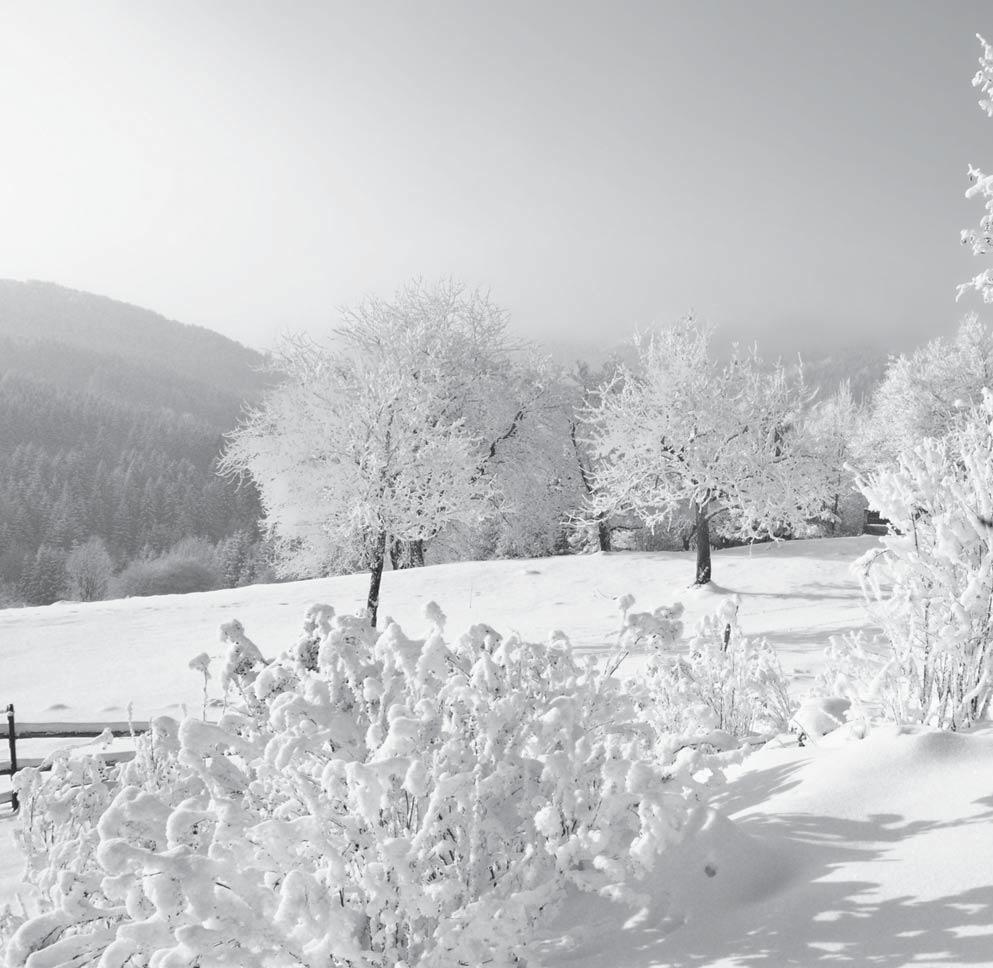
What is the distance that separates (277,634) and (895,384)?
1167 inches

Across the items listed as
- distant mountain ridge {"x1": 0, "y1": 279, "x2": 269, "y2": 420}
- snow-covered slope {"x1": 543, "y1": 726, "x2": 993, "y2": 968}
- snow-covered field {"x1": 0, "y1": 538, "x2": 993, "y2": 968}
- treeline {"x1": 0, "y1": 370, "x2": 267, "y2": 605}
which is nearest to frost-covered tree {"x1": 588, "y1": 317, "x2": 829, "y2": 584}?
snow-covered field {"x1": 0, "y1": 538, "x2": 993, "y2": 968}

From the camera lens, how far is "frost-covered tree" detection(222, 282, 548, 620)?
13211 mm

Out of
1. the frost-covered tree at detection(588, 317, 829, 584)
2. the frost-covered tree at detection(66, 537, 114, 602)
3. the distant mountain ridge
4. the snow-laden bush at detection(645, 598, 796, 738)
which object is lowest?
the frost-covered tree at detection(66, 537, 114, 602)

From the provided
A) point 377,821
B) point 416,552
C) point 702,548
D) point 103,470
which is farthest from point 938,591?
point 103,470

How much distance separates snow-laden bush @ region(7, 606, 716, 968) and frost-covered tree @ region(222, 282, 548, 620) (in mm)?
10368

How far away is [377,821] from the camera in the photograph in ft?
5.99

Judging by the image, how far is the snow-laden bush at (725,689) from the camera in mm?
4648

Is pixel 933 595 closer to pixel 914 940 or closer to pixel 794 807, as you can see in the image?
pixel 794 807

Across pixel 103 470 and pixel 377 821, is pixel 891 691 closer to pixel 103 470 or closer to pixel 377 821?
pixel 377 821

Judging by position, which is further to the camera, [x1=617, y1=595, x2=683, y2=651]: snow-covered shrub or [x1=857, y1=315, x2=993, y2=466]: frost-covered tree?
[x1=857, y1=315, x2=993, y2=466]: frost-covered tree

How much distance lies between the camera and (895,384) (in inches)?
1182

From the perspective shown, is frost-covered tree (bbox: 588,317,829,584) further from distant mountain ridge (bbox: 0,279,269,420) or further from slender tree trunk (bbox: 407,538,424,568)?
distant mountain ridge (bbox: 0,279,269,420)

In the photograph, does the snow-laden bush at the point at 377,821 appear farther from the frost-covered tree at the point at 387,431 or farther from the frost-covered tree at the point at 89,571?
the frost-covered tree at the point at 89,571

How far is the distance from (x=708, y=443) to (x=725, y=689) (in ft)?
39.8
